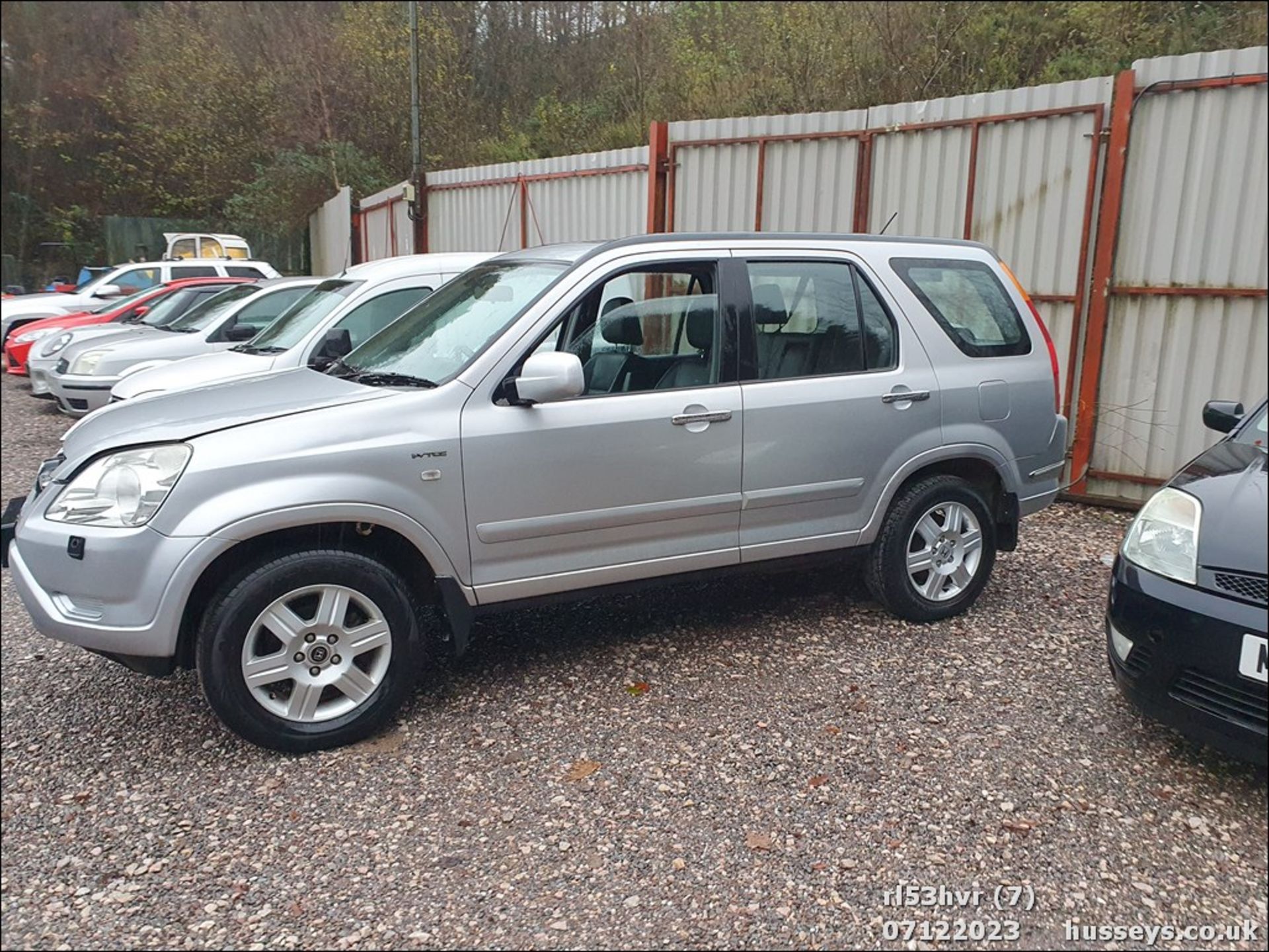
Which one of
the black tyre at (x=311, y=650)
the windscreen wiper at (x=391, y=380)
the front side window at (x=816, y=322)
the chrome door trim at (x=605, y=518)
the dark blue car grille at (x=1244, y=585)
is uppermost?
the front side window at (x=816, y=322)

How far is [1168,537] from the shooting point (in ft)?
10.2

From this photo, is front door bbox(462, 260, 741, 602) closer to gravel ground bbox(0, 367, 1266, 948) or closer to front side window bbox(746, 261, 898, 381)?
front side window bbox(746, 261, 898, 381)

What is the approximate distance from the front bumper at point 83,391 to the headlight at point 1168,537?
874 cm

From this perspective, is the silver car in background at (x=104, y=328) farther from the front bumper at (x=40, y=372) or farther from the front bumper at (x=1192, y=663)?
the front bumper at (x=1192, y=663)

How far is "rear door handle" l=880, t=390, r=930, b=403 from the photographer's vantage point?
4.27 m

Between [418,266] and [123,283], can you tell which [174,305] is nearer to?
[418,266]

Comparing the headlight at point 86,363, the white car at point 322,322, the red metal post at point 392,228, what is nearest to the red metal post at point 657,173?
the white car at point 322,322

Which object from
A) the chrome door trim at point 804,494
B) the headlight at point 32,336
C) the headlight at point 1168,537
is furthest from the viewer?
the headlight at point 32,336

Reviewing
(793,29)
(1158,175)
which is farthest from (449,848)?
(793,29)

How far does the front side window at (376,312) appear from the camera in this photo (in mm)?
7188

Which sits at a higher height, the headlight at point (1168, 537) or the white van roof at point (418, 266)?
the white van roof at point (418, 266)

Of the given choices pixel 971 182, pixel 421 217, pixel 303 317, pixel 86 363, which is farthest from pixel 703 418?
pixel 421 217

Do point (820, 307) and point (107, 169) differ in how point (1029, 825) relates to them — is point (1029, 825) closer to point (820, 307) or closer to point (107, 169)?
point (820, 307)

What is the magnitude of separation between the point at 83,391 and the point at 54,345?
261cm
